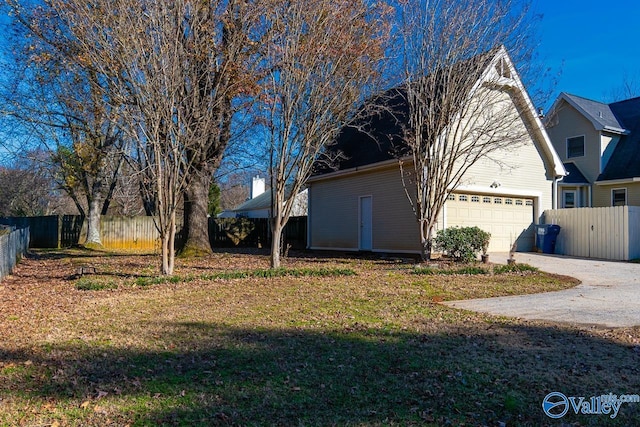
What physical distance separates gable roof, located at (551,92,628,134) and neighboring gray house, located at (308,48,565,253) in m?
4.95

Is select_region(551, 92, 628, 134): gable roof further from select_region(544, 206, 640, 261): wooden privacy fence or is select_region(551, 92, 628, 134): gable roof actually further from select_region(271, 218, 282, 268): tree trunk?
select_region(271, 218, 282, 268): tree trunk

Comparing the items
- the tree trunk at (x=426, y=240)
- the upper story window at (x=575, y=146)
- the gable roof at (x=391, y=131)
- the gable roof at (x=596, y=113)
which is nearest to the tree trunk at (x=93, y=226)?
the gable roof at (x=391, y=131)

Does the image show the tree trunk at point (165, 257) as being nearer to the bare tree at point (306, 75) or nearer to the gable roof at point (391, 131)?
the bare tree at point (306, 75)

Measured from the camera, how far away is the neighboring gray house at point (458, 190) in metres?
16.2

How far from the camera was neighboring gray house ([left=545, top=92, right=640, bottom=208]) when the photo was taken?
20.9 metres

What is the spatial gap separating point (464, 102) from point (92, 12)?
9.41 m

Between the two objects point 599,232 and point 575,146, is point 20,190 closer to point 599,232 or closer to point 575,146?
point 575,146

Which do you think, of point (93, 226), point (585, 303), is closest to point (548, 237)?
point (585, 303)

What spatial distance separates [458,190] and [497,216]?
85.5 inches

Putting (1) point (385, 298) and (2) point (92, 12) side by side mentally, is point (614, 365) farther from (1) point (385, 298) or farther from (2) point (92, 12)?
(2) point (92, 12)

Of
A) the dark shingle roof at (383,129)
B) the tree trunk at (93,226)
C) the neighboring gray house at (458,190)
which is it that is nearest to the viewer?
the dark shingle roof at (383,129)

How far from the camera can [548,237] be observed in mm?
17609

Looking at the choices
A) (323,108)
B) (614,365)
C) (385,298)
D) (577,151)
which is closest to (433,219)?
(323,108)

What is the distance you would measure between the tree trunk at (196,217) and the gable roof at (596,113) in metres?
15.0
